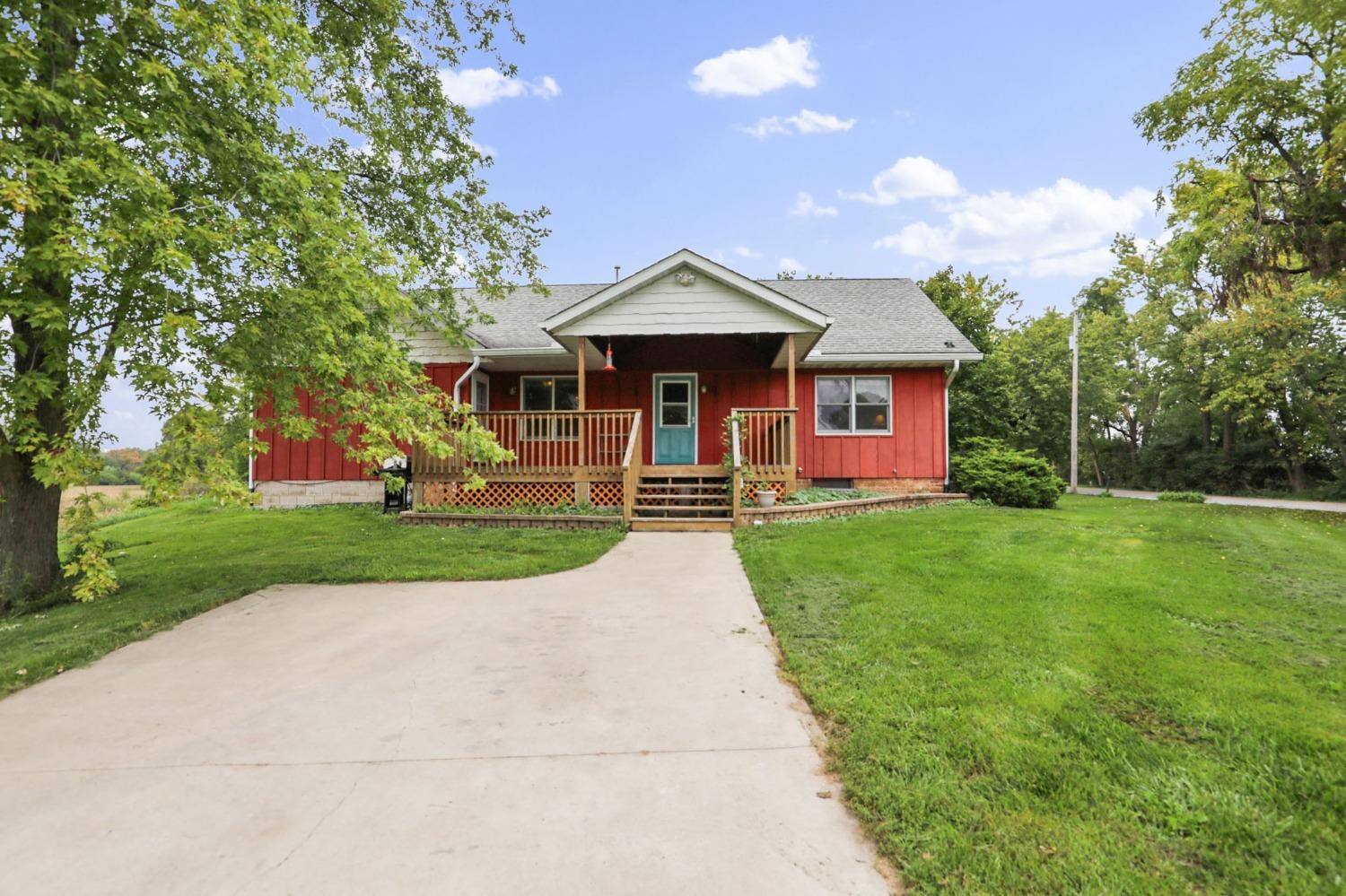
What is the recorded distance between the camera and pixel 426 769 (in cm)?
239

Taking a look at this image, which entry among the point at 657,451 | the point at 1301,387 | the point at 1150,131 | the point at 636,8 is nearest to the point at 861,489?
the point at 657,451

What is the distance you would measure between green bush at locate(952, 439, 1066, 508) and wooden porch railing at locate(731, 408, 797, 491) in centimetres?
418

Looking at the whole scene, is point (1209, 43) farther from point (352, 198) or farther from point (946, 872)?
point (352, 198)

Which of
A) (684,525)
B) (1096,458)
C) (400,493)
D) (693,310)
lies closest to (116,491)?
(400,493)

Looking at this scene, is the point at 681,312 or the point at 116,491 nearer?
the point at 116,491

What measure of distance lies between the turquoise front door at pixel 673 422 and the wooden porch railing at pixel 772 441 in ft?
7.22

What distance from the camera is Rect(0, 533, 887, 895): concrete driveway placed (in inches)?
71.6

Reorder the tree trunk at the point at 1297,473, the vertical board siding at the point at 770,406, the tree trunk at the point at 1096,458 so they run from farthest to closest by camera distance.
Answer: the tree trunk at the point at 1096,458
the tree trunk at the point at 1297,473
the vertical board siding at the point at 770,406

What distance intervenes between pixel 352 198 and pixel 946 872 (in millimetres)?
9295

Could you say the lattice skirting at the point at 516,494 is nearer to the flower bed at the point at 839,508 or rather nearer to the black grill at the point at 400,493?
the black grill at the point at 400,493

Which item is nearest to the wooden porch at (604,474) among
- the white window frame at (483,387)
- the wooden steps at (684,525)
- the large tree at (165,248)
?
the wooden steps at (684,525)

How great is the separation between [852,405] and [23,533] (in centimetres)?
1228

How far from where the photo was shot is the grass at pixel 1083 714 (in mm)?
1775

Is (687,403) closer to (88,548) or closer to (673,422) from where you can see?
(673,422)
